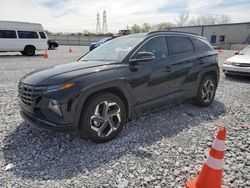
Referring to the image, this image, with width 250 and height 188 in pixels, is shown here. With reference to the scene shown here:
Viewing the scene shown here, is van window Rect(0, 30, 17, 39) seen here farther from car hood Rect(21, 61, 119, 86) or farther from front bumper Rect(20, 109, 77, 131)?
front bumper Rect(20, 109, 77, 131)

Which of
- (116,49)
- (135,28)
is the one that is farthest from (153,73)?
(135,28)

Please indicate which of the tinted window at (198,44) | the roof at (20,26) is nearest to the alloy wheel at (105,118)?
the tinted window at (198,44)

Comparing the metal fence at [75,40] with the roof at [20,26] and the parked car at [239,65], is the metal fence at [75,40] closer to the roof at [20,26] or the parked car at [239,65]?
the roof at [20,26]

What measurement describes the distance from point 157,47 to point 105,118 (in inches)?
69.0

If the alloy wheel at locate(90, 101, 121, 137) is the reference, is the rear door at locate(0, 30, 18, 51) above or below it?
above

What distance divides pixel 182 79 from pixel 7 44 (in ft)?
49.8

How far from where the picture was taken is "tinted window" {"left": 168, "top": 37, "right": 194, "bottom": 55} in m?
4.21

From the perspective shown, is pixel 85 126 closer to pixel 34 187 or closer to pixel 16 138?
pixel 34 187

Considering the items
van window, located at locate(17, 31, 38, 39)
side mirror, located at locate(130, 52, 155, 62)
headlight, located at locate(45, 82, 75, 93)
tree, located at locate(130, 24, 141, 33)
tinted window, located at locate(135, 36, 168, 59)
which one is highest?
tree, located at locate(130, 24, 141, 33)

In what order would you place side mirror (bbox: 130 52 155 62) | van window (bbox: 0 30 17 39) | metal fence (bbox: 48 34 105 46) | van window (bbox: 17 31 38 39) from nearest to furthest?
side mirror (bbox: 130 52 155 62) < van window (bbox: 0 30 17 39) < van window (bbox: 17 31 38 39) < metal fence (bbox: 48 34 105 46)

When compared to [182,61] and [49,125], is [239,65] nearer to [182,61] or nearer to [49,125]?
[182,61]

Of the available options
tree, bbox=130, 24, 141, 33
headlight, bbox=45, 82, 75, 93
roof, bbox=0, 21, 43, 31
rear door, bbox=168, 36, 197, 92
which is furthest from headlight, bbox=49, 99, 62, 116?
tree, bbox=130, 24, 141, 33

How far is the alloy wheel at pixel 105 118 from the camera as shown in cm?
306

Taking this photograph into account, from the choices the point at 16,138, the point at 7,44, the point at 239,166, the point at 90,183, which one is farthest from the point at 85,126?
the point at 7,44
